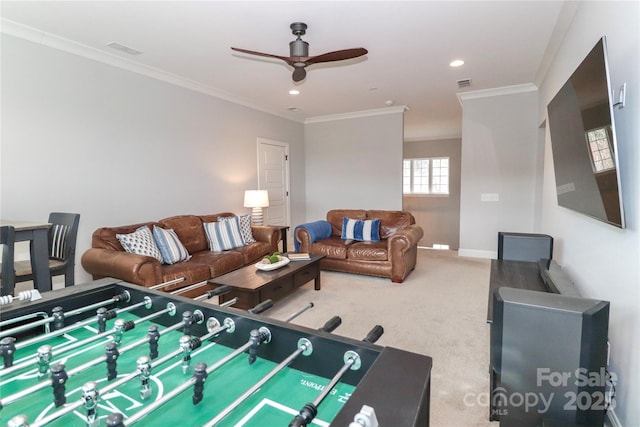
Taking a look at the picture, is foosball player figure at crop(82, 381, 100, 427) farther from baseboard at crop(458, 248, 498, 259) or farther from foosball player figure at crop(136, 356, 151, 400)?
baseboard at crop(458, 248, 498, 259)

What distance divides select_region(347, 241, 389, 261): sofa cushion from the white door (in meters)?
2.17

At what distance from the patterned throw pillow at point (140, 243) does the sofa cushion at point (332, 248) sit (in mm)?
2007

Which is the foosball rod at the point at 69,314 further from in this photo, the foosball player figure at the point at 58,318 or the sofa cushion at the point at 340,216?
the sofa cushion at the point at 340,216

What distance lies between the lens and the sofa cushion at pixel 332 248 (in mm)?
4406

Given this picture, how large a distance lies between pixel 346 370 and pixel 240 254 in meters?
3.32

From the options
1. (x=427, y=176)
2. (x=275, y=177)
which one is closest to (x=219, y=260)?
(x=275, y=177)

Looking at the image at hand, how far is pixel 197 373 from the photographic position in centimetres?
75

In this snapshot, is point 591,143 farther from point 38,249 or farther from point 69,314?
point 38,249

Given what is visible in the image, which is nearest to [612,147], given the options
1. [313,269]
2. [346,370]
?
[346,370]

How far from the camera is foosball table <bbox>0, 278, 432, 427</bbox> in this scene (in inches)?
26.0

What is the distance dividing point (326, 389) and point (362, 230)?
409 centimetres

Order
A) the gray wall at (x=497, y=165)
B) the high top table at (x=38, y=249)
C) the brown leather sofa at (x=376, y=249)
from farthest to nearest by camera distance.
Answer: the gray wall at (x=497, y=165)
the brown leather sofa at (x=376, y=249)
the high top table at (x=38, y=249)

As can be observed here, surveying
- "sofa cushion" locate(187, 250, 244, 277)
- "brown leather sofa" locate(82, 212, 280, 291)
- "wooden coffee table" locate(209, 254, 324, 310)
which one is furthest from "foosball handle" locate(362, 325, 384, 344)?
"sofa cushion" locate(187, 250, 244, 277)

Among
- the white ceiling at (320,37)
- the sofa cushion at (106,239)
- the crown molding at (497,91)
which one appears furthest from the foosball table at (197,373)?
the crown molding at (497,91)
